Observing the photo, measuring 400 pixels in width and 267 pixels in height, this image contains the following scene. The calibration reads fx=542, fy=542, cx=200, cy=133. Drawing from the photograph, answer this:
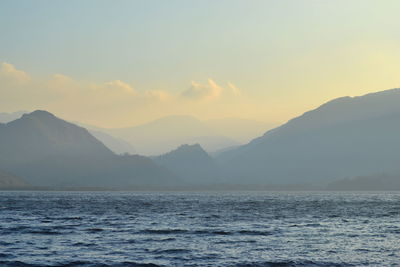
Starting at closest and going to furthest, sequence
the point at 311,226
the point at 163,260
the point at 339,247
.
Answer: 1. the point at 163,260
2. the point at 339,247
3. the point at 311,226

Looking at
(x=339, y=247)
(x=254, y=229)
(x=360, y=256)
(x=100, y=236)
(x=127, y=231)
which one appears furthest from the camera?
(x=254, y=229)

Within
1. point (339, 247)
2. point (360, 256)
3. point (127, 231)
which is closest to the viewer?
point (360, 256)

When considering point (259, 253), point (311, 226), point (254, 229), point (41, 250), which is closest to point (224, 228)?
point (254, 229)

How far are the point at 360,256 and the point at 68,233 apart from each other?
1509 inches

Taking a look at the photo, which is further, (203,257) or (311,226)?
(311,226)

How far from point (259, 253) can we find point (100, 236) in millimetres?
23292

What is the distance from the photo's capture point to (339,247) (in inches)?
2341

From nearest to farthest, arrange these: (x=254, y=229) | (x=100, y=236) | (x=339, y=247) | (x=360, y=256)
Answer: (x=360, y=256) → (x=339, y=247) → (x=100, y=236) → (x=254, y=229)

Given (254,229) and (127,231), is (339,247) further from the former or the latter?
(127,231)

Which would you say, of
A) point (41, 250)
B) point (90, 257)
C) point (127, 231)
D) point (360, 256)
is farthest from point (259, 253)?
point (127, 231)

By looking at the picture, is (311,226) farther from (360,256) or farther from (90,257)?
(90,257)

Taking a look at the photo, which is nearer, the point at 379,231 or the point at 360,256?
the point at 360,256

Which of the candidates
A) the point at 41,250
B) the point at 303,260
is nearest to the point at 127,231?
the point at 41,250

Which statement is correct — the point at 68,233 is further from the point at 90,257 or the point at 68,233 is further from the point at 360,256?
the point at 360,256
